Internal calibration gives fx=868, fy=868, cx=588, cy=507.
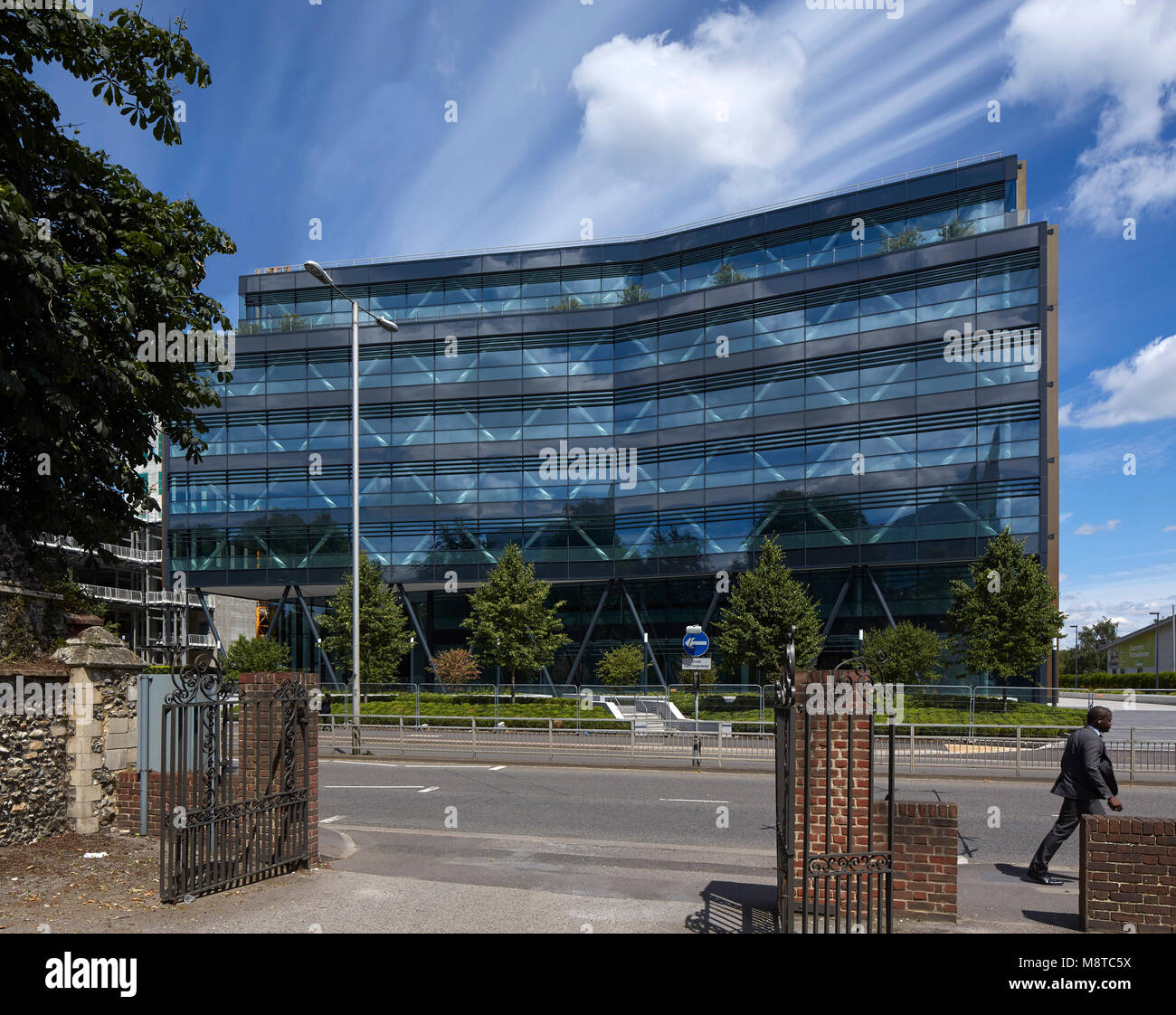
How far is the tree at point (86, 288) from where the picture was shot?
9797 millimetres

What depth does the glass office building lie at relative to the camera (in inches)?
1426

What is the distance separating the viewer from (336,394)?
4372 cm

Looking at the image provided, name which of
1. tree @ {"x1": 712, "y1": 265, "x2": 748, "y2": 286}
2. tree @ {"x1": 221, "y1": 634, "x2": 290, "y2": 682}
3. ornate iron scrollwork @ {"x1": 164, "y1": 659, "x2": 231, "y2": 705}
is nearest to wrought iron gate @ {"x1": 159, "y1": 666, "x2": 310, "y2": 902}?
ornate iron scrollwork @ {"x1": 164, "y1": 659, "x2": 231, "y2": 705}

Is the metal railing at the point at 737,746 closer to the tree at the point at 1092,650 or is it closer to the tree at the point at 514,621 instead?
the tree at the point at 514,621

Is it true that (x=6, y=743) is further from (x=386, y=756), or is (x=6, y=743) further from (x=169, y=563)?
(x=169, y=563)

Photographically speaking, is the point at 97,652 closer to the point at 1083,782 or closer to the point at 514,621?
the point at 1083,782

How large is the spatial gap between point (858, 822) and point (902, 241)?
36.2 m

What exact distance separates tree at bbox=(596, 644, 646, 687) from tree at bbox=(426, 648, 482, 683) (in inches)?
232

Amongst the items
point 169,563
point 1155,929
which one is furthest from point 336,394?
point 1155,929

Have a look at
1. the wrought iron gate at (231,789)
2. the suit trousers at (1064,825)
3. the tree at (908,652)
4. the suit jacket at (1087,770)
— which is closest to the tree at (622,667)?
the tree at (908,652)

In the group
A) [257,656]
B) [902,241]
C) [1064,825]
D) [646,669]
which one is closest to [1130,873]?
[1064,825]
